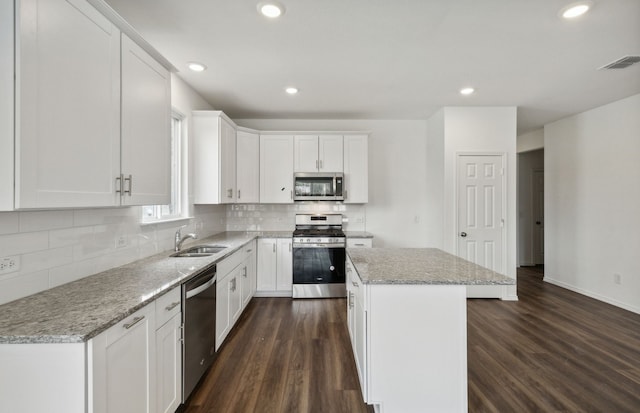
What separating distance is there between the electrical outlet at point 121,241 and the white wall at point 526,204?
22.3ft

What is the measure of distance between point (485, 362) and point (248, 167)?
139 inches

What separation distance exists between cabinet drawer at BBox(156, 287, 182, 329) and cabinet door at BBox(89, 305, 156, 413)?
50 millimetres

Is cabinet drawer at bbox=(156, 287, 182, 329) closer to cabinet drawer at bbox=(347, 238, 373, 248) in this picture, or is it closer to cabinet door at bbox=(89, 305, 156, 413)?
cabinet door at bbox=(89, 305, 156, 413)

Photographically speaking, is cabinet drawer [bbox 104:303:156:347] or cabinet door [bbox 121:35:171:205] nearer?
cabinet drawer [bbox 104:303:156:347]

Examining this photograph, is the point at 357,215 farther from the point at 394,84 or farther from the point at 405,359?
the point at 405,359

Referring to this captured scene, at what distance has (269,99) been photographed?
347cm

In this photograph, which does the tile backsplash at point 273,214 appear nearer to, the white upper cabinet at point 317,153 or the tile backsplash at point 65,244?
the white upper cabinet at point 317,153

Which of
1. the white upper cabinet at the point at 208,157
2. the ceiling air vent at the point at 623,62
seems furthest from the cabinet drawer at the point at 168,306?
the ceiling air vent at the point at 623,62

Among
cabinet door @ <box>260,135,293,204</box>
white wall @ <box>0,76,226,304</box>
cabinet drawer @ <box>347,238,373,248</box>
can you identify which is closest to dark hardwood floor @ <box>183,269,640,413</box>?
cabinet drawer @ <box>347,238,373,248</box>

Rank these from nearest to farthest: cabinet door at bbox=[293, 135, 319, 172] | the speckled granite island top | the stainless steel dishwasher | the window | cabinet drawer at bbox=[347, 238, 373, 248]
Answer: the speckled granite island top → the stainless steel dishwasher → the window → cabinet drawer at bbox=[347, 238, 373, 248] → cabinet door at bbox=[293, 135, 319, 172]

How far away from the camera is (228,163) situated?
349cm

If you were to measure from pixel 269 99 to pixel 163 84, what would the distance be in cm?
171

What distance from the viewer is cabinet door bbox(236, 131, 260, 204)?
381cm

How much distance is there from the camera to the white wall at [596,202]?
337cm
